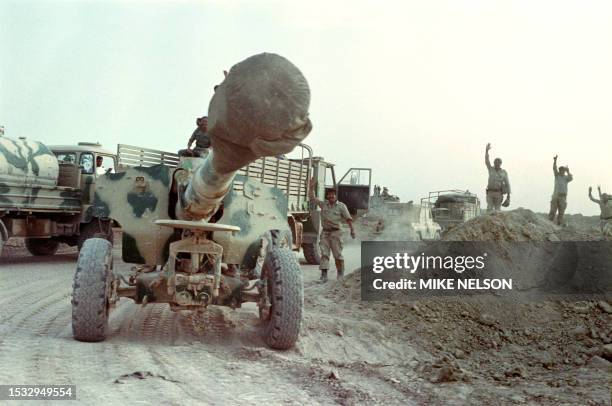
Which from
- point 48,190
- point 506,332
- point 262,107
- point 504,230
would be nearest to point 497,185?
point 504,230

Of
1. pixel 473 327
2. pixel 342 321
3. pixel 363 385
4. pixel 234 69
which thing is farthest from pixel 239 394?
pixel 473 327

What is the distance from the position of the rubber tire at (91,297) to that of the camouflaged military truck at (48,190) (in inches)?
195

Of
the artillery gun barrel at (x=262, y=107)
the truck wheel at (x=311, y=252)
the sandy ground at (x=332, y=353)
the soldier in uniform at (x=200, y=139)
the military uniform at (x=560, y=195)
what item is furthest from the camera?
the military uniform at (x=560, y=195)

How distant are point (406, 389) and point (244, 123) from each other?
2.63 metres

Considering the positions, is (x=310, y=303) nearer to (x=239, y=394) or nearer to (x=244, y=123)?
(x=239, y=394)

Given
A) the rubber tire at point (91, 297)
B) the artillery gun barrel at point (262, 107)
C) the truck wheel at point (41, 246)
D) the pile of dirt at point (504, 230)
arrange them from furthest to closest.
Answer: the truck wheel at point (41, 246) → the pile of dirt at point (504, 230) → the rubber tire at point (91, 297) → the artillery gun barrel at point (262, 107)

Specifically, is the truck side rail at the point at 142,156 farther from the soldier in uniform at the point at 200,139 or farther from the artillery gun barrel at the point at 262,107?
the artillery gun barrel at the point at 262,107

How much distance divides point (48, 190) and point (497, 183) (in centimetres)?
793

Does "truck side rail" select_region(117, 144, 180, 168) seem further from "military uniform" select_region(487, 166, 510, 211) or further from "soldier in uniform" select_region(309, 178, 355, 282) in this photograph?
"military uniform" select_region(487, 166, 510, 211)

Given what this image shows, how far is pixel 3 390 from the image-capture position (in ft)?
12.4

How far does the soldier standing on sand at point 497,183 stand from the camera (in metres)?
12.5

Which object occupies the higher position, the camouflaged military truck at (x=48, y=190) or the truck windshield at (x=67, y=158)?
the truck windshield at (x=67, y=158)

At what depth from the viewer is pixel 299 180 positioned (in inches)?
494

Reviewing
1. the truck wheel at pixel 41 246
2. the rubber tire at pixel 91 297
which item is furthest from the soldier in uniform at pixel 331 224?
the truck wheel at pixel 41 246
